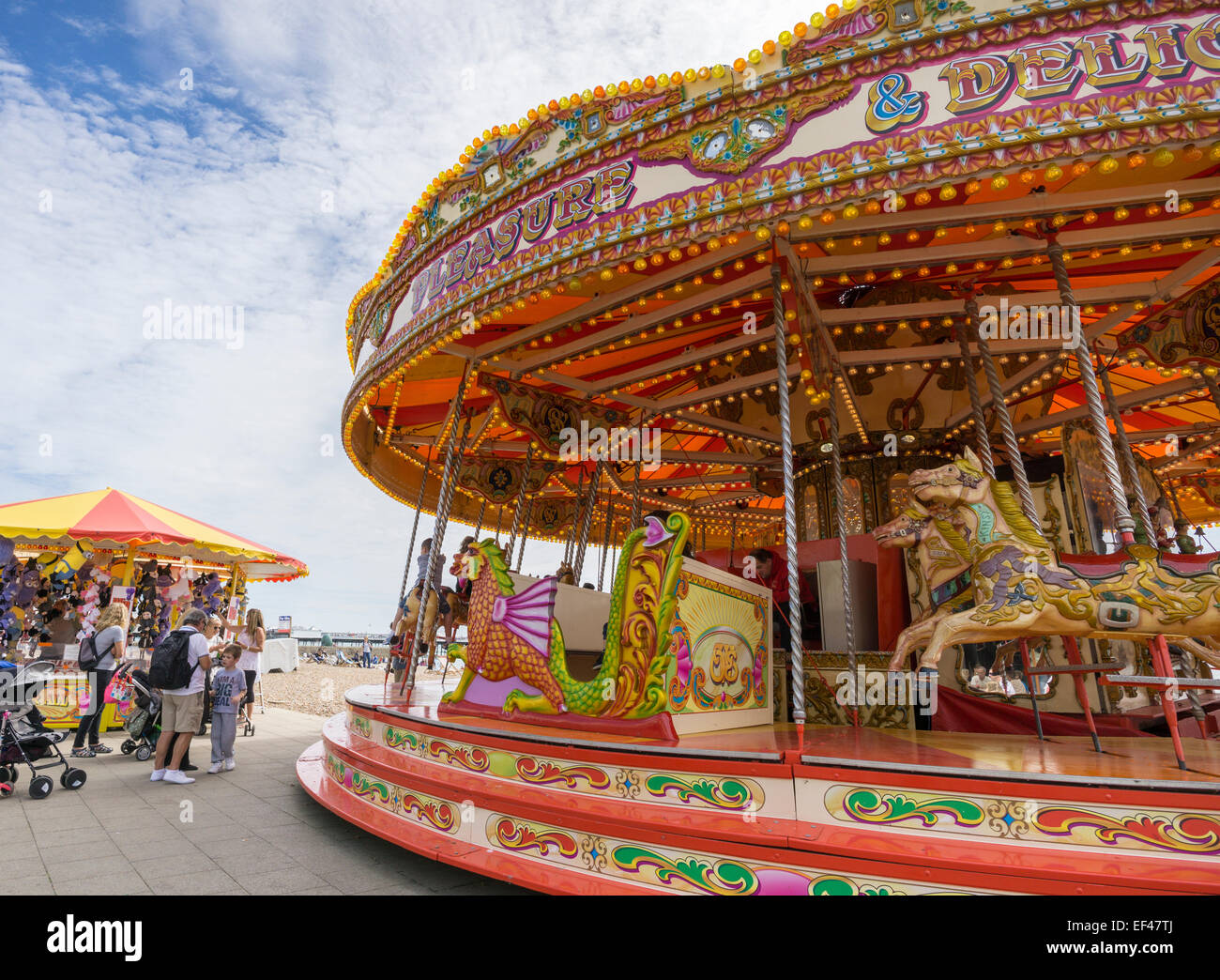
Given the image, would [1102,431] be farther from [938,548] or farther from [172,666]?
[172,666]

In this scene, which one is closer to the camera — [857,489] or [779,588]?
[779,588]

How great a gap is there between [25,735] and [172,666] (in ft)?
3.91

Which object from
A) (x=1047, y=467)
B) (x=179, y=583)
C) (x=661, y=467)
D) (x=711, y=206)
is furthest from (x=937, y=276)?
(x=179, y=583)

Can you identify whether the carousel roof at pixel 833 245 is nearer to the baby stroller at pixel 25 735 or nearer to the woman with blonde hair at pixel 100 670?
the woman with blonde hair at pixel 100 670

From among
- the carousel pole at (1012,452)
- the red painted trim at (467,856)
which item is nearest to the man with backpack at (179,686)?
the red painted trim at (467,856)

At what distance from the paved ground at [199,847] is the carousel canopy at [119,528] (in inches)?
173

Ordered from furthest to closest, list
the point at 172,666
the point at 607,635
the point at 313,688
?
the point at 313,688 < the point at 172,666 < the point at 607,635

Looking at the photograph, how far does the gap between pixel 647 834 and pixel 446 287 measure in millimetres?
3988

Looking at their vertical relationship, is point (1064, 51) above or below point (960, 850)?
above

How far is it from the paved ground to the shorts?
0.53m

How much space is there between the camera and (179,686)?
6.11 metres

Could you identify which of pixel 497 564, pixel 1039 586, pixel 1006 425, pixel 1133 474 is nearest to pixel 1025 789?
pixel 1039 586
